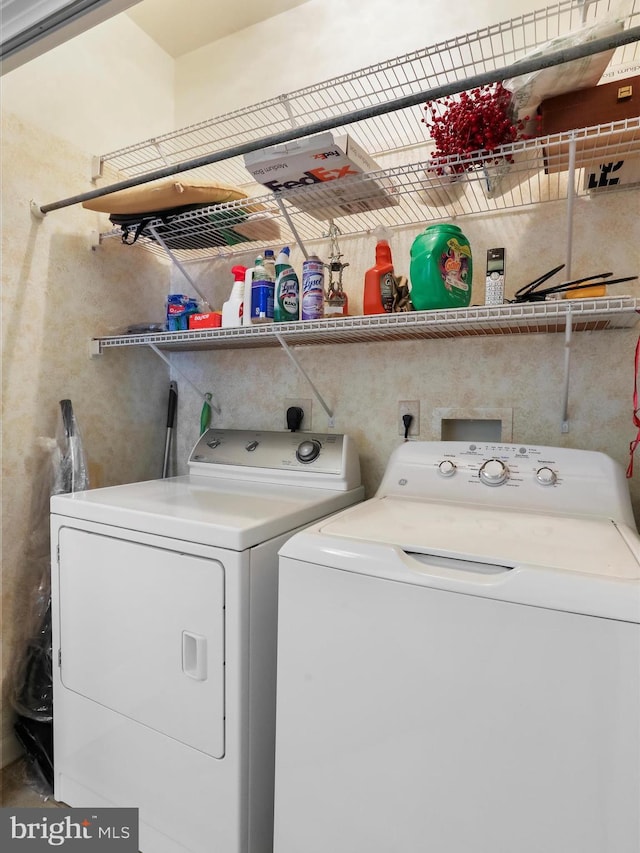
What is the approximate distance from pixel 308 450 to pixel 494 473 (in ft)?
2.11

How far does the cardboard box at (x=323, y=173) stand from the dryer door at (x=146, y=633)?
1147mm

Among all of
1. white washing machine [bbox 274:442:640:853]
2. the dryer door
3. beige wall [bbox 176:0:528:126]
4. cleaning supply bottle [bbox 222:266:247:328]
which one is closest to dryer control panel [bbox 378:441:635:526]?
white washing machine [bbox 274:442:640:853]

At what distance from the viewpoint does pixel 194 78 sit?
7.49 ft

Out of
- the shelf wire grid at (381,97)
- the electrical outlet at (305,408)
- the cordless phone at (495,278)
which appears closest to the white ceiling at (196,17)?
the shelf wire grid at (381,97)

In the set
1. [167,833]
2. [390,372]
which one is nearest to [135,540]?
[167,833]

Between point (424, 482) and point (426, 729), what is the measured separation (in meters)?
0.72

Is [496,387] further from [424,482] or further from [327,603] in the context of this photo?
[327,603]

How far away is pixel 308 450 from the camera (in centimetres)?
174

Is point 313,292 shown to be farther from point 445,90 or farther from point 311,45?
point 311,45

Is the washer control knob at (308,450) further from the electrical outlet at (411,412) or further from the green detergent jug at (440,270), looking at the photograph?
the green detergent jug at (440,270)

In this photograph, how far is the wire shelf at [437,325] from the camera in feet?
4.04

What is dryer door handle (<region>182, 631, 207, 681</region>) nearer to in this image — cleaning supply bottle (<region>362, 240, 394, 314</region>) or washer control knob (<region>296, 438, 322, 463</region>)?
washer control knob (<region>296, 438, 322, 463</region>)

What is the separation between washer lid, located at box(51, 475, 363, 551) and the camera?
47.5 inches

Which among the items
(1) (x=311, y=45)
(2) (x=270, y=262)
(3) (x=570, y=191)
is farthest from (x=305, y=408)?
(1) (x=311, y=45)
